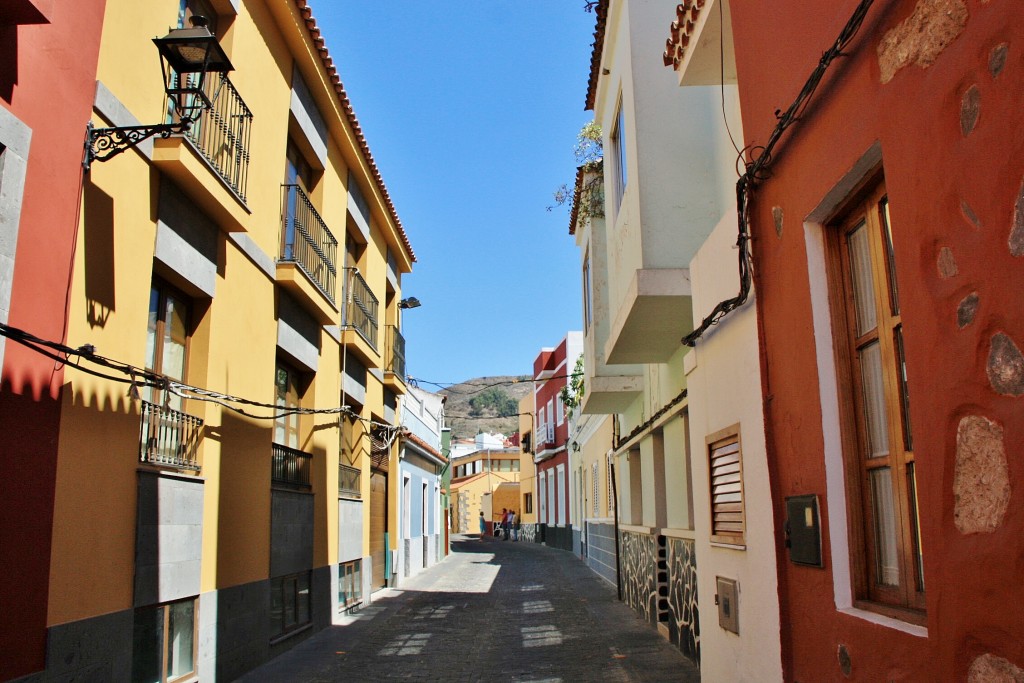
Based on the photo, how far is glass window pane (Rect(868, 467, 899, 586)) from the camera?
3.68 meters

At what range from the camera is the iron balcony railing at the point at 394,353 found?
17125 millimetres

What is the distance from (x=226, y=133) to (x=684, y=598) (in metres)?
6.56

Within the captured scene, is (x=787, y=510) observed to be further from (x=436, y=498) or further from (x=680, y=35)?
(x=436, y=498)

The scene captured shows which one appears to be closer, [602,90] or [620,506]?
[602,90]

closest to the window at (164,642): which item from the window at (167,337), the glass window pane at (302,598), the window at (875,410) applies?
the window at (167,337)

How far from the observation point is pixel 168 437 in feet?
22.9

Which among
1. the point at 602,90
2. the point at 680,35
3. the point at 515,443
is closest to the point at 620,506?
the point at 602,90

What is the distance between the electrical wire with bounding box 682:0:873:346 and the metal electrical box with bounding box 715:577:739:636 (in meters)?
1.77

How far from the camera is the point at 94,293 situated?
227 inches

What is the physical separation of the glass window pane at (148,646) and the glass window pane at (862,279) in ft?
17.5

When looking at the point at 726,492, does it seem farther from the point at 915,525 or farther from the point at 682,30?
the point at 682,30

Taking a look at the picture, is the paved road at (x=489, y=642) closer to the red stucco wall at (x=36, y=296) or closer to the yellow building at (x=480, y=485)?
the red stucco wall at (x=36, y=296)

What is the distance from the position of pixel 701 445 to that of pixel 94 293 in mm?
4449

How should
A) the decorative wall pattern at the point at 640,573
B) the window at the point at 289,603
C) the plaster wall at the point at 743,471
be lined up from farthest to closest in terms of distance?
1. the decorative wall pattern at the point at 640,573
2. the window at the point at 289,603
3. the plaster wall at the point at 743,471
